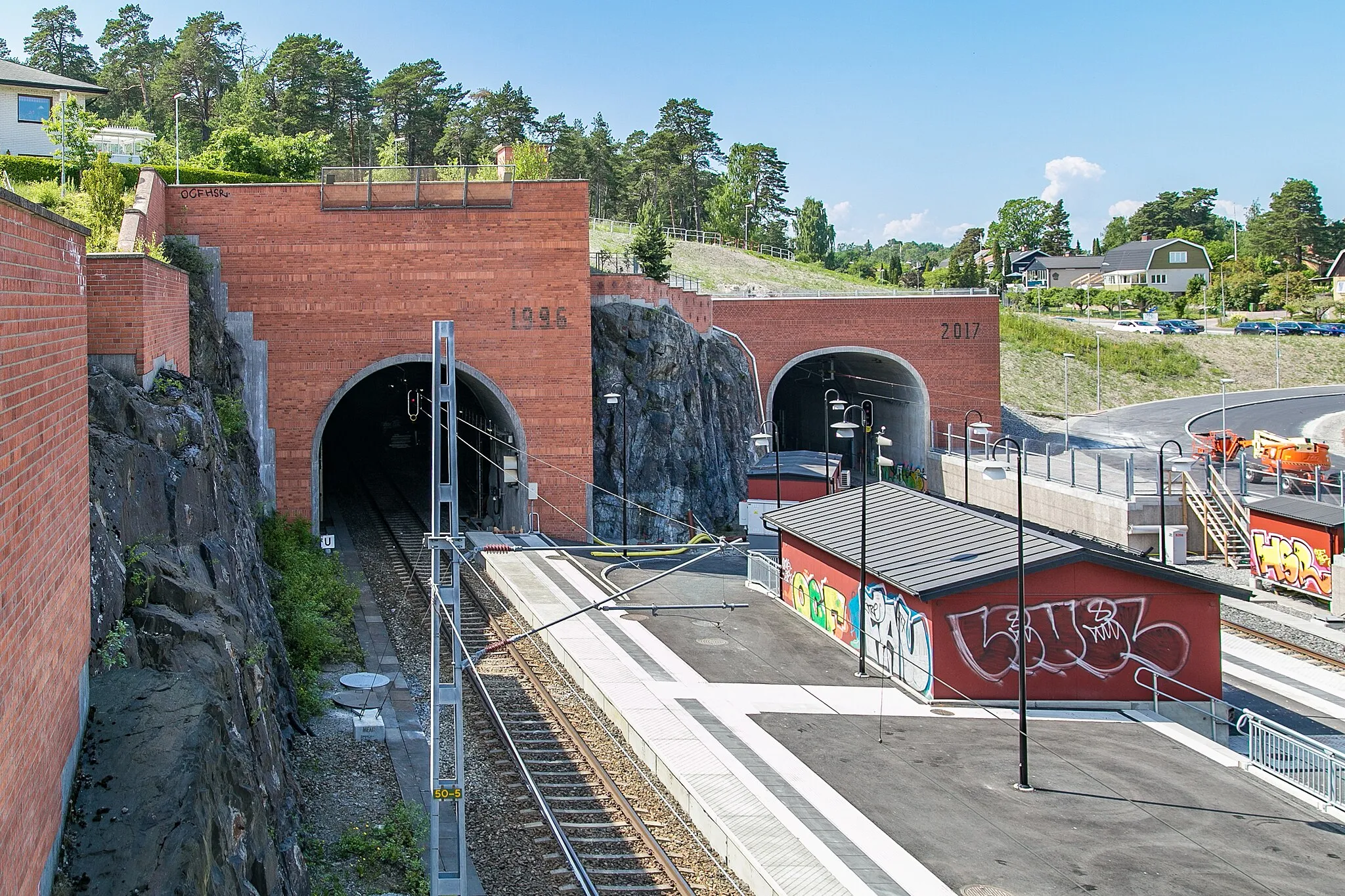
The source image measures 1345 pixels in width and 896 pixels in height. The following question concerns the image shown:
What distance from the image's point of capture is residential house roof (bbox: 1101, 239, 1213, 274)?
374ft

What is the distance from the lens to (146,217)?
30.7 meters

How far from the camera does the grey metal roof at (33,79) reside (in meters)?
46.7

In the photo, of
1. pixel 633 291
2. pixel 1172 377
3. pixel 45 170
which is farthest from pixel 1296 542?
pixel 1172 377

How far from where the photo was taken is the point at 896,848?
13938mm

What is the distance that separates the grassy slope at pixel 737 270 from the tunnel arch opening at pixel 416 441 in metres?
20.6

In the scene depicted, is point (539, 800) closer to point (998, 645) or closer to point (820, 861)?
point (820, 861)

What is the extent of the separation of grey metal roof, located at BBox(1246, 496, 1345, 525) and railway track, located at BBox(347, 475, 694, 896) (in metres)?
19.6

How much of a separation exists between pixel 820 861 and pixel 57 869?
8.10 m

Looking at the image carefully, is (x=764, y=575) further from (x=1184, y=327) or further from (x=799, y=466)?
(x=1184, y=327)

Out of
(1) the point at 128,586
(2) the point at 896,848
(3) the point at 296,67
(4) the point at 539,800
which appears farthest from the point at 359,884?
(3) the point at 296,67

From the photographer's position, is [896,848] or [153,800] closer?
[153,800]

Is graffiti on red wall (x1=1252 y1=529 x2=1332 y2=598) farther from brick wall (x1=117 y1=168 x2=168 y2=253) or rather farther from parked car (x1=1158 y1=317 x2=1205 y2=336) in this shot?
parked car (x1=1158 y1=317 x2=1205 y2=336)

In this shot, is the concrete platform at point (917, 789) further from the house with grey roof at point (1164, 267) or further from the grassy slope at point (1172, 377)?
the house with grey roof at point (1164, 267)

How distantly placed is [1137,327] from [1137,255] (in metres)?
33.7
